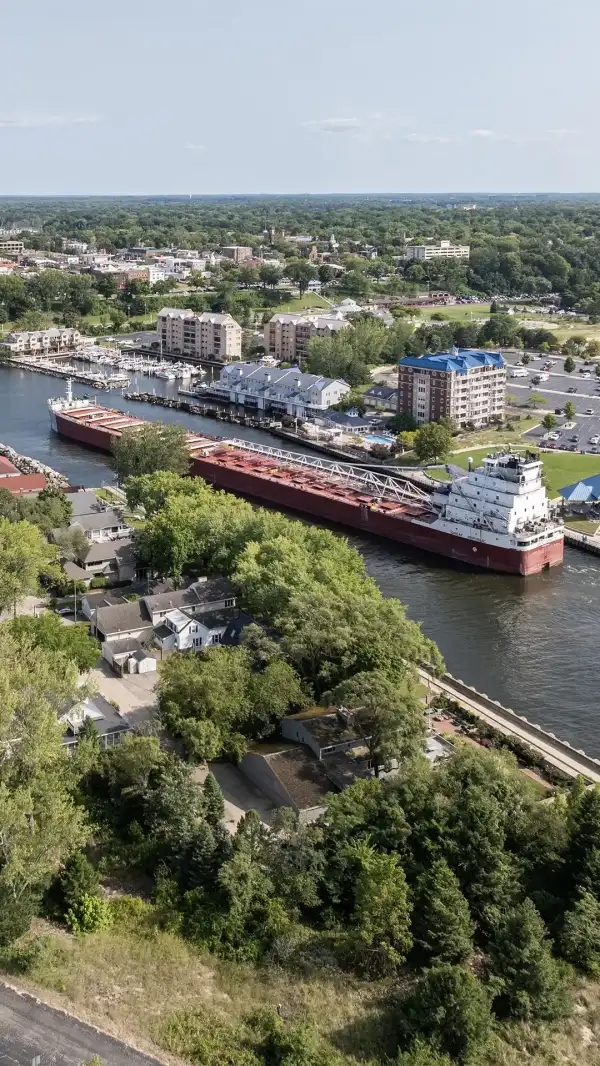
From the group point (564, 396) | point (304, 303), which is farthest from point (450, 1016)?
point (304, 303)

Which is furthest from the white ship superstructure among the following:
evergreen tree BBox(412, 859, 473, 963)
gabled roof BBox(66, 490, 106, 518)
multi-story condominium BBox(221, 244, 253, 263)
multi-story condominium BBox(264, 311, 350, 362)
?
multi-story condominium BBox(221, 244, 253, 263)

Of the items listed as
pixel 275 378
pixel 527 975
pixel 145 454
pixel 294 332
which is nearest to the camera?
pixel 527 975

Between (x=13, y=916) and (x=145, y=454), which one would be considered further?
(x=145, y=454)

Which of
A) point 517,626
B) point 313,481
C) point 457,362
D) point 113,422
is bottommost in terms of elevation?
point 517,626

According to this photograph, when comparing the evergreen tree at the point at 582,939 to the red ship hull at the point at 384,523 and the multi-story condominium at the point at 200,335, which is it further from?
the multi-story condominium at the point at 200,335

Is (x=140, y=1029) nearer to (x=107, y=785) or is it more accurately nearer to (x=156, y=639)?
(x=107, y=785)

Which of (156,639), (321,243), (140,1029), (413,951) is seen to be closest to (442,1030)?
(413,951)

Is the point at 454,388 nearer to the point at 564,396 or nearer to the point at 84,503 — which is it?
the point at 564,396

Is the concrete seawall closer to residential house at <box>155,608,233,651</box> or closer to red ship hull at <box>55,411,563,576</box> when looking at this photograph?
residential house at <box>155,608,233,651</box>
